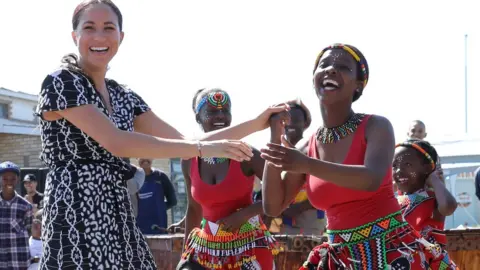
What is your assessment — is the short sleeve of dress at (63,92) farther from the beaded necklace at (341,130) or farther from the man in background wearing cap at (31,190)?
the man in background wearing cap at (31,190)

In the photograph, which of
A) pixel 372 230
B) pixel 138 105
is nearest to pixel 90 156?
pixel 138 105

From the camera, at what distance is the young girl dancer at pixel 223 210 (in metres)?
5.41

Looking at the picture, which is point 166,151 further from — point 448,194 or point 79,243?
point 448,194

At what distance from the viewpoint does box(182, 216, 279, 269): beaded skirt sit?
5363mm

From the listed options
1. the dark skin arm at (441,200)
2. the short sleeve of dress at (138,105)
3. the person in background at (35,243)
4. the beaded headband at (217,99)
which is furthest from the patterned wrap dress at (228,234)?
the person in background at (35,243)

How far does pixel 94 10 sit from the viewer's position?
350 centimetres

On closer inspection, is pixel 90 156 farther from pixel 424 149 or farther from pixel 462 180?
pixel 462 180

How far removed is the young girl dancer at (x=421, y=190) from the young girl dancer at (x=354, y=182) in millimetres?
1480

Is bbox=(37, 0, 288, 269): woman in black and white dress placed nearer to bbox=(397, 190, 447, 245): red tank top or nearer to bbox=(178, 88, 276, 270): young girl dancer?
bbox=(178, 88, 276, 270): young girl dancer

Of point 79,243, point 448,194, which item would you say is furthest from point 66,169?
point 448,194

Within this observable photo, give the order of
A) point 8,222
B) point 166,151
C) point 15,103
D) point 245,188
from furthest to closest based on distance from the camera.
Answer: point 15,103
point 8,222
point 245,188
point 166,151

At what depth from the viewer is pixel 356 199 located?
387 centimetres

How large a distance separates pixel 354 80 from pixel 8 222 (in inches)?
273

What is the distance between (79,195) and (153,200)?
6797 mm
